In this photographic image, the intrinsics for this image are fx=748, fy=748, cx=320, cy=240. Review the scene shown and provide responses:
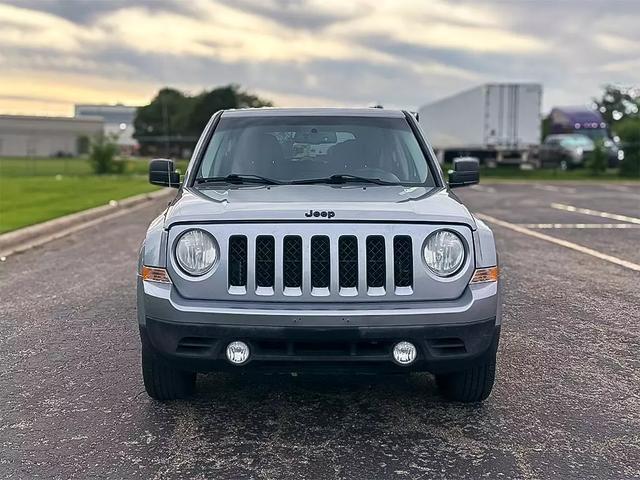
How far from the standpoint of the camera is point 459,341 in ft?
11.9

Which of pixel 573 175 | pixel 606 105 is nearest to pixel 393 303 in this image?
pixel 573 175

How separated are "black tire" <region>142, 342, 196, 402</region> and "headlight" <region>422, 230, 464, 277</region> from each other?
1.45 metres

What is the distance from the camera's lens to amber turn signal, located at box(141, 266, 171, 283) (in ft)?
12.1

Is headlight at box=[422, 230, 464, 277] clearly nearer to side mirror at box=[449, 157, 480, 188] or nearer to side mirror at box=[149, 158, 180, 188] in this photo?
side mirror at box=[449, 157, 480, 188]

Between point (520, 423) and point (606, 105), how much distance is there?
95.3m

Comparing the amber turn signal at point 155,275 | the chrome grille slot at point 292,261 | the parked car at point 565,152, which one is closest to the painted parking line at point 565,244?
the chrome grille slot at point 292,261

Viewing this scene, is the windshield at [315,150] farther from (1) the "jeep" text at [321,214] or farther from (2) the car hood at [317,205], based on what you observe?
(1) the "jeep" text at [321,214]

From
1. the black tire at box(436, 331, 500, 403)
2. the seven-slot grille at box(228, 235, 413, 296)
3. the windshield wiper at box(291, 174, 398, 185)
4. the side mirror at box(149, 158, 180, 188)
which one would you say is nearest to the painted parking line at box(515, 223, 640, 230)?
the windshield wiper at box(291, 174, 398, 185)

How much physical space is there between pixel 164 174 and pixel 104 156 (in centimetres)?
2790

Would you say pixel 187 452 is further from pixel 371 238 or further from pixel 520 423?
pixel 520 423

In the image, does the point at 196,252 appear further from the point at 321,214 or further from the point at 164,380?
the point at 164,380

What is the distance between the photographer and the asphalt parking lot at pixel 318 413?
3.41 m

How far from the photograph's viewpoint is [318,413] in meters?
4.04

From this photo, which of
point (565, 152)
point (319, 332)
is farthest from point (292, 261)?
point (565, 152)
